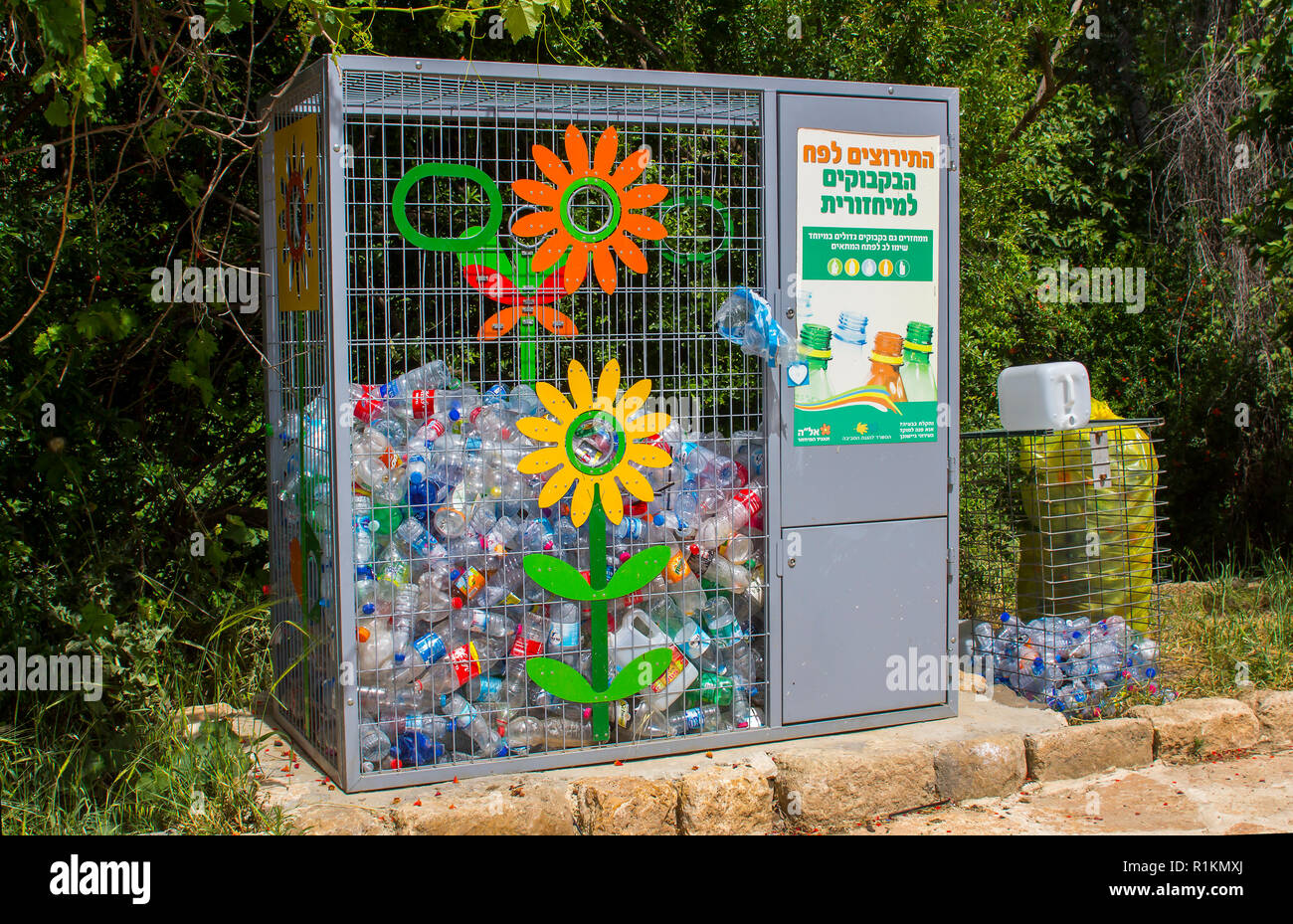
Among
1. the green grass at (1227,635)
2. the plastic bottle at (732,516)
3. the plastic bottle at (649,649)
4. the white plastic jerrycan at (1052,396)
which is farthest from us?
the green grass at (1227,635)

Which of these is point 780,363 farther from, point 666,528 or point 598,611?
point 598,611

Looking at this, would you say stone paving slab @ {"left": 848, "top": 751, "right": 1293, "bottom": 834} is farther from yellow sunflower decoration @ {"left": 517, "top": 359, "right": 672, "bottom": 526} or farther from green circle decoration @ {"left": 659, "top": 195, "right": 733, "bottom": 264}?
green circle decoration @ {"left": 659, "top": 195, "right": 733, "bottom": 264}

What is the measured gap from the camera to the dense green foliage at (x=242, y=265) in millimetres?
4371

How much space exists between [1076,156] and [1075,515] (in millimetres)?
5480

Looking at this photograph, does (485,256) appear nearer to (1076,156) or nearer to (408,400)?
(408,400)

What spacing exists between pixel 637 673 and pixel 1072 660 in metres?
2.11

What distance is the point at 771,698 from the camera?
14.7 ft

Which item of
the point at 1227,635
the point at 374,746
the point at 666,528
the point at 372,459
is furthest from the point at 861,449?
the point at 1227,635

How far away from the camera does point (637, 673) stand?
14.1ft

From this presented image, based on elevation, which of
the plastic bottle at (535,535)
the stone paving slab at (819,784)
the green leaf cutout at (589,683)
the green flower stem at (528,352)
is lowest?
the stone paving slab at (819,784)

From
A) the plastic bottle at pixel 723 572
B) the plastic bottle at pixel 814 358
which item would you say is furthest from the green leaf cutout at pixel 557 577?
the plastic bottle at pixel 814 358

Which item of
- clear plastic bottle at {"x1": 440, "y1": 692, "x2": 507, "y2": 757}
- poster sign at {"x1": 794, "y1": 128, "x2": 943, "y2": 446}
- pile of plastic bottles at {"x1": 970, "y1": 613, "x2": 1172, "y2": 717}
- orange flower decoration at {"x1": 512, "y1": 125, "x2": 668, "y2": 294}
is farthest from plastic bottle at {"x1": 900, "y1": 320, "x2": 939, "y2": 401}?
clear plastic bottle at {"x1": 440, "y1": 692, "x2": 507, "y2": 757}

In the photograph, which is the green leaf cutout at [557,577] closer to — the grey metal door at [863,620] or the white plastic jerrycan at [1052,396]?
the grey metal door at [863,620]

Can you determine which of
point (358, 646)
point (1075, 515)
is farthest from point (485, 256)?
point (1075, 515)
